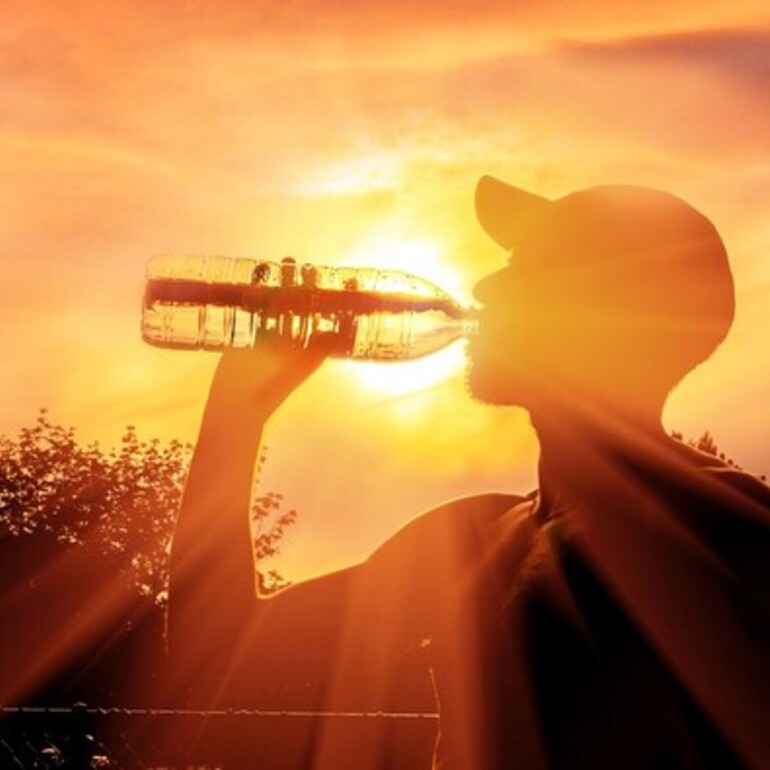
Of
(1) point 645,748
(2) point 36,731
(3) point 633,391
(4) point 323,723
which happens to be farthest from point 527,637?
(2) point 36,731

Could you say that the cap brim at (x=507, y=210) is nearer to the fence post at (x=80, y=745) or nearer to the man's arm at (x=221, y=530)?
the man's arm at (x=221, y=530)

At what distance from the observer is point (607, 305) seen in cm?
309

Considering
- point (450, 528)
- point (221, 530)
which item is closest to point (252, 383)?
point (221, 530)

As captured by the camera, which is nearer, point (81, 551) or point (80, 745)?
point (80, 745)

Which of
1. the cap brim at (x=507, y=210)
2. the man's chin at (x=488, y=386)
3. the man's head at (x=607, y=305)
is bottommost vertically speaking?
the man's chin at (x=488, y=386)

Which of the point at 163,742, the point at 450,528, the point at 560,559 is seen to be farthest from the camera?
the point at 163,742

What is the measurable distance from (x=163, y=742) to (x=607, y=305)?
35.8 feet

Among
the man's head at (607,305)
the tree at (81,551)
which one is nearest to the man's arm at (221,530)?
the man's head at (607,305)

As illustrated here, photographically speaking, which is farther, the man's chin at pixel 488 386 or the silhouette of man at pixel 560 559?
the man's chin at pixel 488 386

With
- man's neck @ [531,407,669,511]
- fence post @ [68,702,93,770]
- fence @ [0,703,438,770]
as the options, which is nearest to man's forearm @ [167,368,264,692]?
man's neck @ [531,407,669,511]

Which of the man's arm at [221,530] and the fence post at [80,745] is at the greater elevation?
the man's arm at [221,530]

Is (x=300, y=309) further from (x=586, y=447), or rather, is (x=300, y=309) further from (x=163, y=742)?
(x=163, y=742)

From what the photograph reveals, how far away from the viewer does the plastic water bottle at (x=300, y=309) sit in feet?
12.4

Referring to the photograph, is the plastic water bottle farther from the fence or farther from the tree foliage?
the tree foliage
